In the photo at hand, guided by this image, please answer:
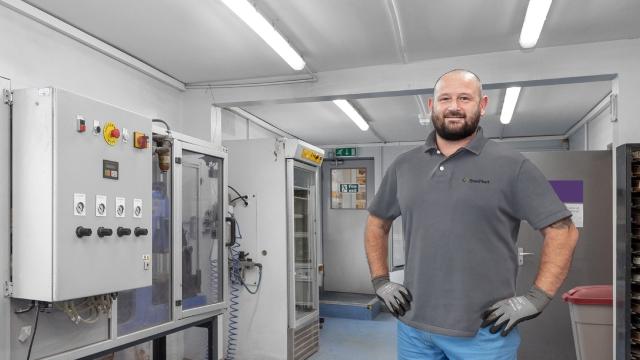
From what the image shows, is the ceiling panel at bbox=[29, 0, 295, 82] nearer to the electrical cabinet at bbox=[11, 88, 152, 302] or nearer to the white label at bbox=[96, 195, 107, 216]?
the electrical cabinet at bbox=[11, 88, 152, 302]

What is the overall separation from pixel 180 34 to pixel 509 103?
360 cm

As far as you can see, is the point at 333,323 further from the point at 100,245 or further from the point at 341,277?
the point at 100,245

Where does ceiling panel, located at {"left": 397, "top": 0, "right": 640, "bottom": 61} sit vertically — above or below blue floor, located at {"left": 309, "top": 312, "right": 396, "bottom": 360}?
above

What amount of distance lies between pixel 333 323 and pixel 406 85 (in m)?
3.73

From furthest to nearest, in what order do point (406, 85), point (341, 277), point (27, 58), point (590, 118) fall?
point (341, 277) < point (590, 118) < point (406, 85) < point (27, 58)

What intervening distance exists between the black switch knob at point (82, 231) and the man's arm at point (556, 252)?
2.15 m

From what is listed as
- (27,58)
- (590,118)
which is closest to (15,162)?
(27,58)

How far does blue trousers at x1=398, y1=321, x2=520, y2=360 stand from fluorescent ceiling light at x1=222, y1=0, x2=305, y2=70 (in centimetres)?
206

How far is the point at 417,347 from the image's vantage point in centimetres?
169

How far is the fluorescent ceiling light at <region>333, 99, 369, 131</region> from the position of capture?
5312mm

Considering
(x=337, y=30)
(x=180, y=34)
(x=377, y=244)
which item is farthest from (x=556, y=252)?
(x=180, y=34)

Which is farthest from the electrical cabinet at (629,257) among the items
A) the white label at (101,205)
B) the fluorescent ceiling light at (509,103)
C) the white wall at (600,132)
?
the white label at (101,205)

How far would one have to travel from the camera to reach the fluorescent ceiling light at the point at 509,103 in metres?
4.79

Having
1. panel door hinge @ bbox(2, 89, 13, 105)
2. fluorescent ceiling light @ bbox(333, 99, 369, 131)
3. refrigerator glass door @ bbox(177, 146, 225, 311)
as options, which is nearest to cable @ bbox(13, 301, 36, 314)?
panel door hinge @ bbox(2, 89, 13, 105)
